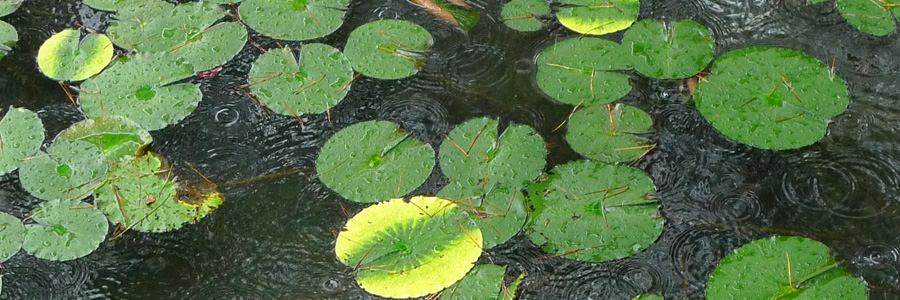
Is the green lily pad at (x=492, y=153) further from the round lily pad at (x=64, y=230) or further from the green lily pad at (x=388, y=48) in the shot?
the round lily pad at (x=64, y=230)

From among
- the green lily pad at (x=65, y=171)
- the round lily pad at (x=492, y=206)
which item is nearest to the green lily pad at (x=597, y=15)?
the round lily pad at (x=492, y=206)

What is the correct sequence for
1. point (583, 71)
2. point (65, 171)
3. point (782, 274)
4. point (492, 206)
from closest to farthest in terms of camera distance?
1. point (782, 274)
2. point (492, 206)
3. point (65, 171)
4. point (583, 71)

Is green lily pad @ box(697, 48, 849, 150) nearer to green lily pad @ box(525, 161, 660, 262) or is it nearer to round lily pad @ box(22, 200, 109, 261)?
green lily pad @ box(525, 161, 660, 262)

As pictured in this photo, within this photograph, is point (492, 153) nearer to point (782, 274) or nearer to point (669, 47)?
point (669, 47)

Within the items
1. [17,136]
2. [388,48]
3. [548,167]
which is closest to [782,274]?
[548,167]

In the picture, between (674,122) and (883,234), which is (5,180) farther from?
(883,234)

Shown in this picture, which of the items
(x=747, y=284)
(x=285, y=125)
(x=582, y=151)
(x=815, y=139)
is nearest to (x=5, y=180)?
(x=285, y=125)
